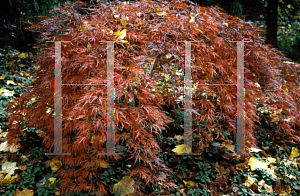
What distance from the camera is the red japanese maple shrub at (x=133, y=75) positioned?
4.55 feet

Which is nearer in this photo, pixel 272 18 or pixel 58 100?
pixel 58 100

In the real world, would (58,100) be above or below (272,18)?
below

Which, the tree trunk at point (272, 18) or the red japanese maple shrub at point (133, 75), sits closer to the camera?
the red japanese maple shrub at point (133, 75)

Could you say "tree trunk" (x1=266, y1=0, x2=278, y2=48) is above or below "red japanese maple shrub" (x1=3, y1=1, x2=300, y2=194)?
above

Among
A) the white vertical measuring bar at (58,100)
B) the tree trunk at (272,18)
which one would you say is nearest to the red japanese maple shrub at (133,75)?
the white vertical measuring bar at (58,100)

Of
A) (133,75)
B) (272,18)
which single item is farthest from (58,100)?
(272,18)

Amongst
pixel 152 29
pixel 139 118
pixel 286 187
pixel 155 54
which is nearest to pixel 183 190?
pixel 139 118

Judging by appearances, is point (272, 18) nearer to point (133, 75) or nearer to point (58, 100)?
point (133, 75)

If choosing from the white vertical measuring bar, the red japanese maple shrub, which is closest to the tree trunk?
the red japanese maple shrub

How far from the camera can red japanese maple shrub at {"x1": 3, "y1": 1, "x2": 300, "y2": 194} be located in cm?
139

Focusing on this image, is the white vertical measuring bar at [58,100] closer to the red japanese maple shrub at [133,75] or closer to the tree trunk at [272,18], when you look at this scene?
the red japanese maple shrub at [133,75]

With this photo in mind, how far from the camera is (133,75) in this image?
1.38 m

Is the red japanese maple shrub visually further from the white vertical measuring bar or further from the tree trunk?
the tree trunk

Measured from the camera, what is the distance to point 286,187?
2143mm
